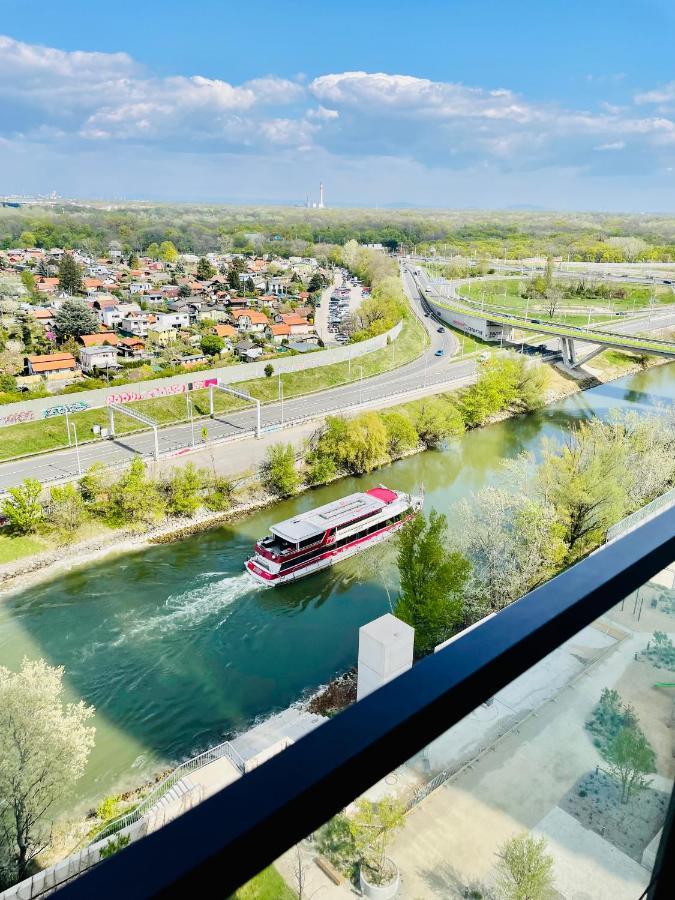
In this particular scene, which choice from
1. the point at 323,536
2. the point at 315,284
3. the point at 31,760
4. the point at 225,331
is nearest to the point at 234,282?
the point at 315,284

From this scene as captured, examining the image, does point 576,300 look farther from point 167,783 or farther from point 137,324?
point 167,783

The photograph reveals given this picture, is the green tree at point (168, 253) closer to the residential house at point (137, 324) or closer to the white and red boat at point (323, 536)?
the residential house at point (137, 324)

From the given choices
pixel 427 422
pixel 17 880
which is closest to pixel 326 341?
pixel 427 422

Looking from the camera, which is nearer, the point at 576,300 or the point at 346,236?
the point at 576,300

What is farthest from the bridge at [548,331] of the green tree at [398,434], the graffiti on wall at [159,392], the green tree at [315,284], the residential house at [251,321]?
the graffiti on wall at [159,392]

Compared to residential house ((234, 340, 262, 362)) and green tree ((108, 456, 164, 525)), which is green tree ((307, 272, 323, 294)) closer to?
residential house ((234, 340, 262, 362))

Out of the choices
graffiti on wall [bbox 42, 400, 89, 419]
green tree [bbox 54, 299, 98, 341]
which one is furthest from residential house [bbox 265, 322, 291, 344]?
graffiti on wall [bbox 42, 400, 89, 419]
